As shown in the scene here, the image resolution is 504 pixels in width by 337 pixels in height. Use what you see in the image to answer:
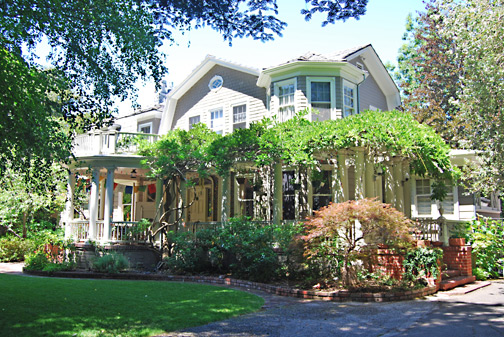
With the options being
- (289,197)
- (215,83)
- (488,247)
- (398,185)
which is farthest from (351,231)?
(215,83)

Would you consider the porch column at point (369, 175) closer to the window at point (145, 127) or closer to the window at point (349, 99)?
the window at point (349, 99)

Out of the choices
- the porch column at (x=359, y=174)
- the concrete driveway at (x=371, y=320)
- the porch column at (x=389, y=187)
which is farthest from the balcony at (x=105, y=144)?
the concrete driveway at (x=371, y=320)

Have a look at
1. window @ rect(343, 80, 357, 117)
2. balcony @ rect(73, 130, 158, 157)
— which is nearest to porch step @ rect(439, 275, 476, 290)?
window @ rect(343, 80, 357, 117)

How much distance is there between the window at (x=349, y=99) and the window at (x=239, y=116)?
13.6ft

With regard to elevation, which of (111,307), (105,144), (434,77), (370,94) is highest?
(434,77)

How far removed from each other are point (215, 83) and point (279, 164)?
22.9ft

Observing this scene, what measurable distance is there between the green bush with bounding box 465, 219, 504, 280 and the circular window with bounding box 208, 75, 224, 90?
11448 millimetres

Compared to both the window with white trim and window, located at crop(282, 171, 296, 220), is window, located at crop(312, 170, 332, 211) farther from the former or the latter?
the window with white trim

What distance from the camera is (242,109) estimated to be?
18.1m

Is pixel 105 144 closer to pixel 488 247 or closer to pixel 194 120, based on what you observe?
pixel 194 120

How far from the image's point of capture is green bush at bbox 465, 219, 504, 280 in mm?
13320

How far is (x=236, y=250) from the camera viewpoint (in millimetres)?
12367

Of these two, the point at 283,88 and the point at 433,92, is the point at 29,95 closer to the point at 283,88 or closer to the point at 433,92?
the point at 283,88

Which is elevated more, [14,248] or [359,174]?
[359,174]
